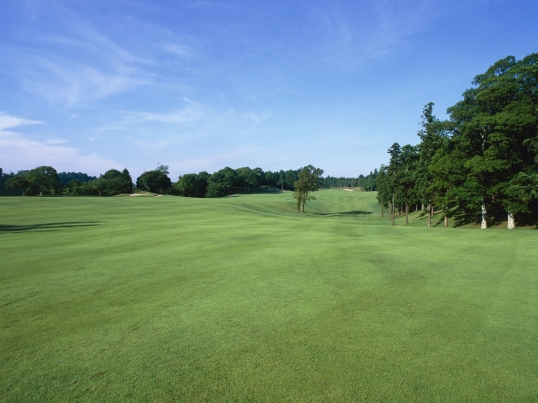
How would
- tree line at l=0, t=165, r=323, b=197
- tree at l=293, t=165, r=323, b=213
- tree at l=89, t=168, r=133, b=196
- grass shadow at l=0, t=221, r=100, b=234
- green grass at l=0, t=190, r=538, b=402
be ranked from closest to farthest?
1. green grass at l=0, t=190, r=538, b=402
2. grass shadow at l=0, t=221, r=100, b=234
3. tree at l=293, t=165, r=323, b=213
4. tree line at l=0, t=165, r=323, b=197
5. tree at l=89, t=168, r=133, b=196

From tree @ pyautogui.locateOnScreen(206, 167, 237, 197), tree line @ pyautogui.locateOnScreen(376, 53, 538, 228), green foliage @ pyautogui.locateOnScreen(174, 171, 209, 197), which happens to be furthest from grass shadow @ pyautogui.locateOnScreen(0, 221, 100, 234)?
green foliage @ pyautogui.locateOnScreen(174, 171, 209, 197)

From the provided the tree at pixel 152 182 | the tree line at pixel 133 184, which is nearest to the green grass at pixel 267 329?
the tree line at pixel 133 184

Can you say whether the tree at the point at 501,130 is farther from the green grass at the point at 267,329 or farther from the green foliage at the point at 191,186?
the green foliage at the point at 191,186

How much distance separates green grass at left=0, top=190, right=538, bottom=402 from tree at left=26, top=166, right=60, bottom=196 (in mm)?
112289

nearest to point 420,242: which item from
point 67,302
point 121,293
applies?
point 121,293

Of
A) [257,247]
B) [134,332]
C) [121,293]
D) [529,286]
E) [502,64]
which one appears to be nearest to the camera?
[134,332]

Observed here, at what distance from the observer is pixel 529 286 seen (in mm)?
9656

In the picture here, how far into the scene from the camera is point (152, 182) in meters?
136

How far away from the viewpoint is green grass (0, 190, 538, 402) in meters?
4.71

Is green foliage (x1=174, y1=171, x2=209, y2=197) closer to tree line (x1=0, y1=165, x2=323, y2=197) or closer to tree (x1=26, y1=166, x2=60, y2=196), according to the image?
tree line (x1=0, y1=165, x2=323, y2=197)

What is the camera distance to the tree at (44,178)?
10394cm

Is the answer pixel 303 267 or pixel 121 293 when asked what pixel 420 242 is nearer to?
pixel 303 267

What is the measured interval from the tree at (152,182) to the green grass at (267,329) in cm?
12893

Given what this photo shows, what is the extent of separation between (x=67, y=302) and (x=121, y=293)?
128 cm
